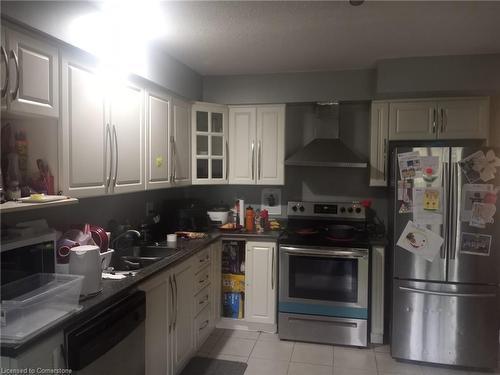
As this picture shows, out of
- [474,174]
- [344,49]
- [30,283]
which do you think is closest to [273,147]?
[344,49]

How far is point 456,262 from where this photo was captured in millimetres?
2818

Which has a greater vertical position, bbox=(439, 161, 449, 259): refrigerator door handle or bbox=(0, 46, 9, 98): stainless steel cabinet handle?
bbox=(0, 46, 9, 98): stainless steel cabinet handle

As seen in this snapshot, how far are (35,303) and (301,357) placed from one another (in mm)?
2185

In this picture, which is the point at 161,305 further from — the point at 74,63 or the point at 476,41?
the point at 476,41

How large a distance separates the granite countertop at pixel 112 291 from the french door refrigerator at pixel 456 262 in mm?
1652

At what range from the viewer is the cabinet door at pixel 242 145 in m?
3.65

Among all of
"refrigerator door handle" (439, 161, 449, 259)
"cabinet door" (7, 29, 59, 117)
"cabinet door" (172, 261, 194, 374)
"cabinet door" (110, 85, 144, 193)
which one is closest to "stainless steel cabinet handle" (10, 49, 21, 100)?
"cabinet door" (7, 29, 59, 117)

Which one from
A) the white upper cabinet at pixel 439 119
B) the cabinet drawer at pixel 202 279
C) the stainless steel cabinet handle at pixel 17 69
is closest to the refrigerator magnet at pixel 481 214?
the white upper cabinet at pixel 439 119

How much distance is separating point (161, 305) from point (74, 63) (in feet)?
4.79

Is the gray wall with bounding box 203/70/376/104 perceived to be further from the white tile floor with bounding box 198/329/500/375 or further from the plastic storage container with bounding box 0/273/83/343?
the plastic storage container with bounding box 0/273/83/343

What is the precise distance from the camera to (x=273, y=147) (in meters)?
3.61

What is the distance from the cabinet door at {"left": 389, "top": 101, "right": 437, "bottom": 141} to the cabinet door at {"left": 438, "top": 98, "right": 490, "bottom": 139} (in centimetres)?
7

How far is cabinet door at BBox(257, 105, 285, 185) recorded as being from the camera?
3594mm

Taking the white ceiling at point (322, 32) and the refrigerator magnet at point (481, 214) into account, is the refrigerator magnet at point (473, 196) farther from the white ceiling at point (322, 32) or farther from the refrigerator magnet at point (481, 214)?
the white ceiling at point (322, 32)
